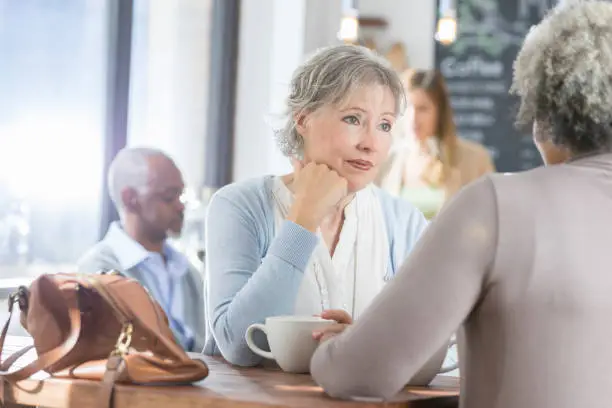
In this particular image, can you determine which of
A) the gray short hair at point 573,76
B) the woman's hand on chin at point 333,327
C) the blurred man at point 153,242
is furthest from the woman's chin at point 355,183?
the blurred man at point 153,242

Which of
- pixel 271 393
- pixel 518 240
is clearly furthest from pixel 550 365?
pixel 271 393

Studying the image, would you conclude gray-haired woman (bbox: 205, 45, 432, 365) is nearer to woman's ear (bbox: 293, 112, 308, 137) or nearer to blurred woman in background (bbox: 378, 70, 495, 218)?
woman's ear (bbox: 293, 112, 308, 137)

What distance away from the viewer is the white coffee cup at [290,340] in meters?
1.48

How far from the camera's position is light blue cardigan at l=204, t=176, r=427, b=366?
1.63 m

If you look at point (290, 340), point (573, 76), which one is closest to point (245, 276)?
point (290, 340)

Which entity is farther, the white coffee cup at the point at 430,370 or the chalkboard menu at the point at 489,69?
the chalkboard menu at the point at 489,69

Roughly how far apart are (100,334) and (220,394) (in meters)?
0.23

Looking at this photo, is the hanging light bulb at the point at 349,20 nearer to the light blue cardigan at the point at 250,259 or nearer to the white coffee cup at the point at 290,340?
the light blue cardigan at the point at 250,259

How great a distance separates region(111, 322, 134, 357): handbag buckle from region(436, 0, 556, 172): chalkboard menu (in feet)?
18.5

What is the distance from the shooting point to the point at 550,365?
1.17 m

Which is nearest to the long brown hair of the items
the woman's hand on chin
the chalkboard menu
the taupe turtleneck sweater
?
the chalkboard menu

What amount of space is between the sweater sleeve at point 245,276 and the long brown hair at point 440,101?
402 cm

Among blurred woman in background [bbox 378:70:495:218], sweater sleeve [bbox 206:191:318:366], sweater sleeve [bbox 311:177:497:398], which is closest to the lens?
sweater sleeve [bbox 311:177:497:398]

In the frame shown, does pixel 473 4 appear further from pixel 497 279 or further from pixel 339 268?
pixel 497 279
